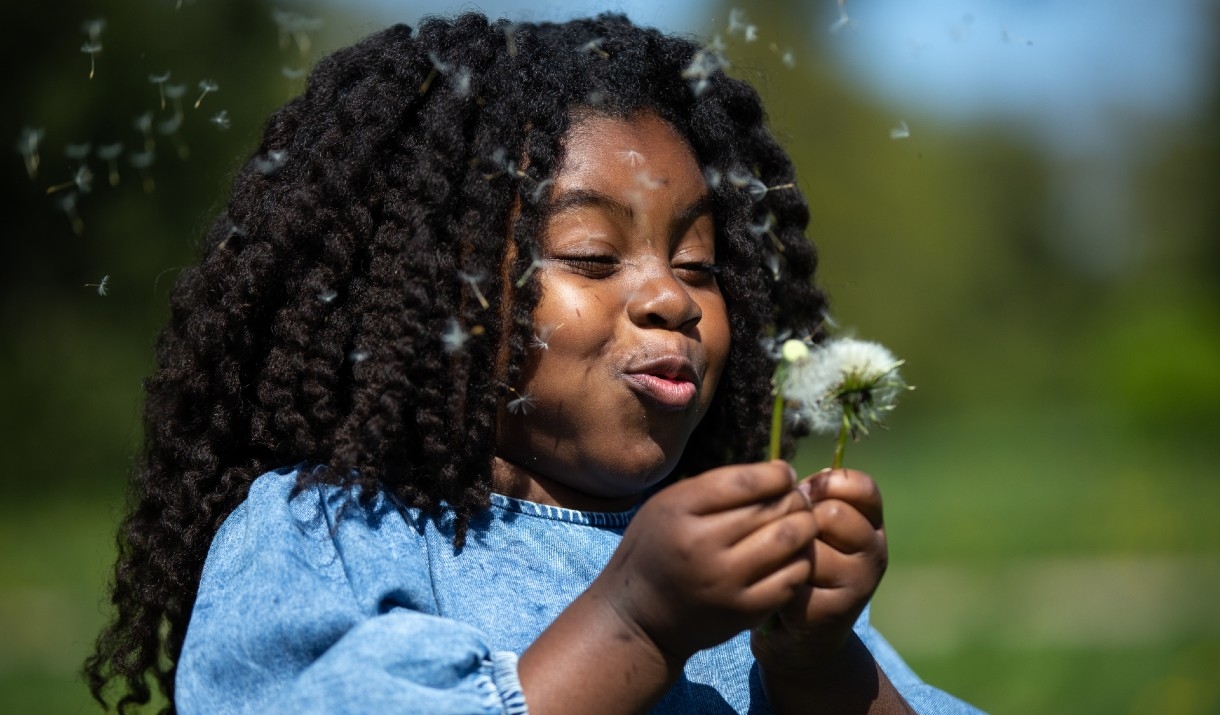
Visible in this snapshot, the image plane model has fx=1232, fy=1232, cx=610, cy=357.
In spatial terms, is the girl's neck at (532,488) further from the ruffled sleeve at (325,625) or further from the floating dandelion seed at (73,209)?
the floating dandelion seed at (73,209)

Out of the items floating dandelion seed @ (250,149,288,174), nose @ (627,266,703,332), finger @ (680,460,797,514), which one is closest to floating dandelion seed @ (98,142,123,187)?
floating dandelion seed @ (250,149,288,174)

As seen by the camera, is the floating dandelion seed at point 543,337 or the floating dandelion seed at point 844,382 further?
the floating dandelion seed at point 543,337

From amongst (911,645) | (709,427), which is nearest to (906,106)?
(911,645)

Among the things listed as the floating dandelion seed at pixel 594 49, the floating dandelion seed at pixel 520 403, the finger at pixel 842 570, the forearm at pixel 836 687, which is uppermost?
the floating dandelion seed at pixel 594 49

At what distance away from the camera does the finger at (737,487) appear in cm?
146

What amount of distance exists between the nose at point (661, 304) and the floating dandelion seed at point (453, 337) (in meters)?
0.26

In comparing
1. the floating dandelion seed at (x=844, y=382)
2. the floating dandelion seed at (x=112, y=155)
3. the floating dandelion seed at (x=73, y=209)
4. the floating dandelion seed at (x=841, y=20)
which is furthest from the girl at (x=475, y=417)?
the floating dandelion seed at (x=112, y=155)

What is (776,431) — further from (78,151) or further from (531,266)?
(78,151)

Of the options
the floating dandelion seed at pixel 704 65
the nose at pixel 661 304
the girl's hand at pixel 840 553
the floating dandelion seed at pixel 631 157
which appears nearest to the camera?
the girl's hand at pixel 840 553

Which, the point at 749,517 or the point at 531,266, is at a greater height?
the point at 531,266

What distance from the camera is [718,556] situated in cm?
146

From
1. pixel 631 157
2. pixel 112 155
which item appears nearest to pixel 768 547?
pixel 631 157

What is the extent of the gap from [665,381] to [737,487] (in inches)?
18.0

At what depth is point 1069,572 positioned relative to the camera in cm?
648
